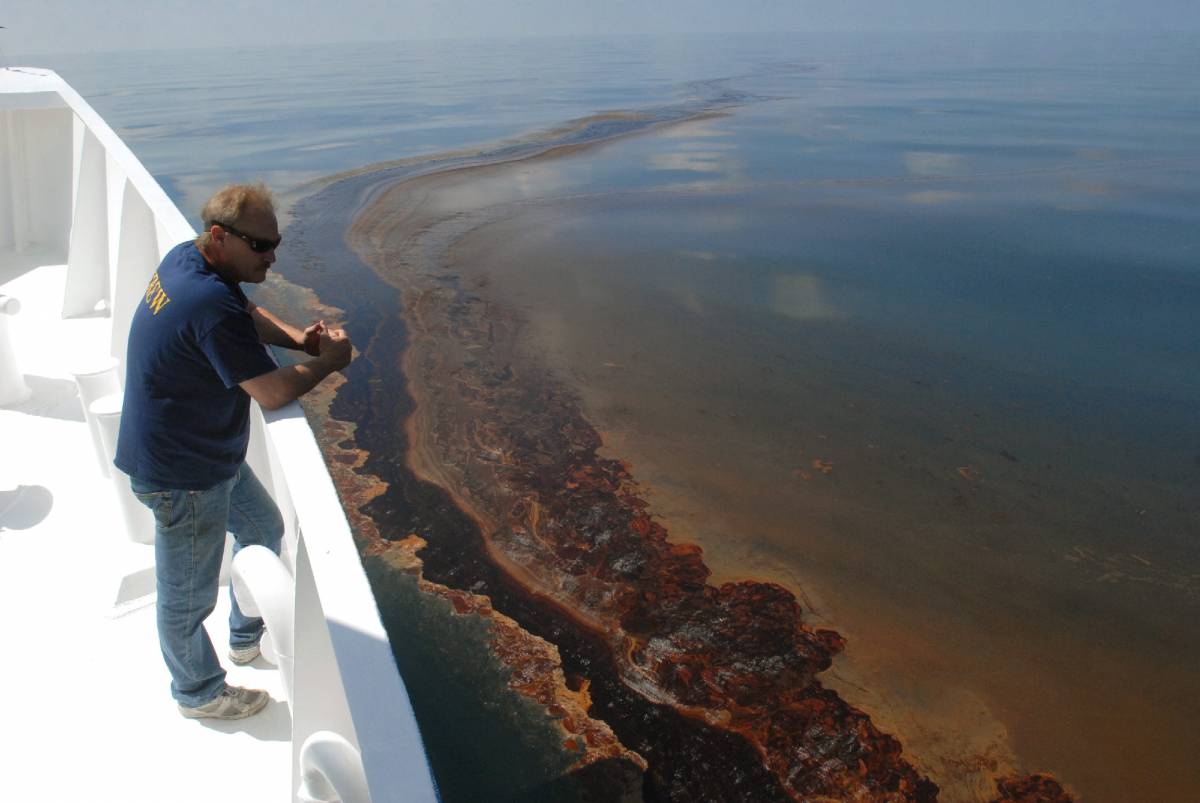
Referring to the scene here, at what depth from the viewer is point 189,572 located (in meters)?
2.22

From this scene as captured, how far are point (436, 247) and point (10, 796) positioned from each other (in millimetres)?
10201

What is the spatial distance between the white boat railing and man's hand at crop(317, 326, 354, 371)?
0.54ft

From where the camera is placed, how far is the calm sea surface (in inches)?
176

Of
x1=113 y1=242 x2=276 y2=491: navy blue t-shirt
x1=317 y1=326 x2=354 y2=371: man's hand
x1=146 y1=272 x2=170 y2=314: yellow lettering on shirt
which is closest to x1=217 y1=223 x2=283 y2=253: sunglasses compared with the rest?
x1=113 y1=242 x2=276 y2=491: navy blue t-shirt

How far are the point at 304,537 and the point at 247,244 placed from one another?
74cm

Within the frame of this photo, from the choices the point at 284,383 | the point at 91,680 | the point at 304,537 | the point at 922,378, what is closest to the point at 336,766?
the point at 304,537

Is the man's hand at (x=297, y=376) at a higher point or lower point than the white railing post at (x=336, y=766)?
higher

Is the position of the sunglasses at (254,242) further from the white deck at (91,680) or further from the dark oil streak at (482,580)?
the dark oil streak at (482,580)

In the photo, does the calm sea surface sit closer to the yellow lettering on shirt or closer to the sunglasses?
the sunglasses

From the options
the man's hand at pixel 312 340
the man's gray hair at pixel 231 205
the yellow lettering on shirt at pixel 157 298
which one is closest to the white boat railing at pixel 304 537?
the man's hand at pixel 312 340

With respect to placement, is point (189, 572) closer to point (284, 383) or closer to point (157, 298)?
point (284, 383)

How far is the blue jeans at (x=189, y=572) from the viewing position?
216cm

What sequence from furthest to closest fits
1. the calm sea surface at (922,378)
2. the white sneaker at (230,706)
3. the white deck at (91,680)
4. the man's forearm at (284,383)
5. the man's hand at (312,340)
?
the calm sea surface at (922,378)
the man's hand at (312,340)
the white sneaker at (230,706)
the white deck at (91,680)
the man's forearm at (284,383)

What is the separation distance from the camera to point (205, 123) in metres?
23.5
